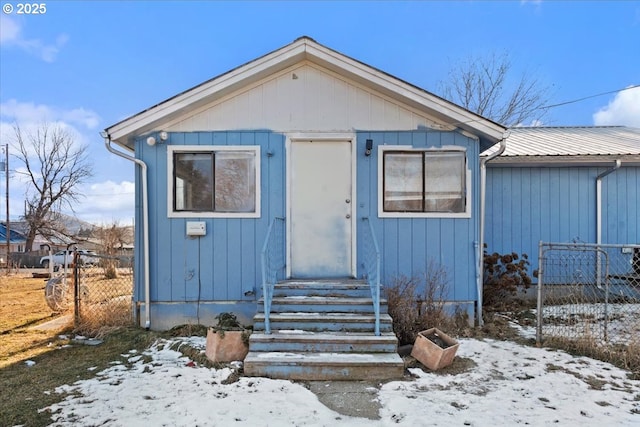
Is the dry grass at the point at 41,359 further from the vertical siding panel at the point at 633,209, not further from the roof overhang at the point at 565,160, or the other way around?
the vertical siding panel at the point at 633,209

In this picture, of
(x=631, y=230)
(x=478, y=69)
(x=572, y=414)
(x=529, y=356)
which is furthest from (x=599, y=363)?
(x=478, y=69)

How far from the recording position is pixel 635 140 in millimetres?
8570

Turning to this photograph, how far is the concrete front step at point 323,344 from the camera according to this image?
4.08 metres

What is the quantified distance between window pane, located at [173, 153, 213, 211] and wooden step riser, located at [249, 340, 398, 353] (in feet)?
7.65

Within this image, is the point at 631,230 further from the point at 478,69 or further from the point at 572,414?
the point at 478,69

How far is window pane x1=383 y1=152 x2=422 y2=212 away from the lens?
5617mm

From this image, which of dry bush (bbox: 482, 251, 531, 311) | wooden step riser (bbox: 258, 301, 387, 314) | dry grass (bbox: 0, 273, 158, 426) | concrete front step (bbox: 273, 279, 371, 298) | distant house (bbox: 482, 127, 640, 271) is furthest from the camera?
distant house (bbox: 482, 127, 640, 271)

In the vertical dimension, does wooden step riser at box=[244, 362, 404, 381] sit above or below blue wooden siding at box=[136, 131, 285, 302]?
below

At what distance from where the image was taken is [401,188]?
562 centimetres

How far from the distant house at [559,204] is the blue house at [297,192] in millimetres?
2155

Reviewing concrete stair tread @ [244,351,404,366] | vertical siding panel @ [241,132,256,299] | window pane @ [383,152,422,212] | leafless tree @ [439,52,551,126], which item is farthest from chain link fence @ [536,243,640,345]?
leafless tree @ [439,52,551,126]

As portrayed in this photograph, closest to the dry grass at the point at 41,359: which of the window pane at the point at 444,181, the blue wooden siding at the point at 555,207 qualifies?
the window pane at the point at 444,181

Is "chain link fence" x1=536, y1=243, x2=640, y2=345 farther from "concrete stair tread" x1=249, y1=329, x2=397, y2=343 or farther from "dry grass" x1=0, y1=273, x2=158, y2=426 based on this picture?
"dry grass" x1=0, y1=273, x2=158, y2=426

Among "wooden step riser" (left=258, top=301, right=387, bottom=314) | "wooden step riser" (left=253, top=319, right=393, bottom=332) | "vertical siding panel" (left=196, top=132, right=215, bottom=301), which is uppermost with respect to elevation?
"vertical siding panel" (left=196, top=132, right=215, bottom=301)
